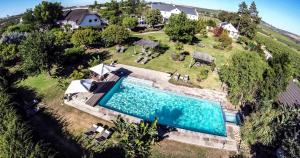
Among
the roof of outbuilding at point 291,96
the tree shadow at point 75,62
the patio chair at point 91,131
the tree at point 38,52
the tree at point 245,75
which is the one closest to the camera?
the patio chair at point 91,131

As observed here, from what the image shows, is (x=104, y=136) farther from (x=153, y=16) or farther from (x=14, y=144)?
(x=153, y=16)

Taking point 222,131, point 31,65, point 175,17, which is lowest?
point 222,131

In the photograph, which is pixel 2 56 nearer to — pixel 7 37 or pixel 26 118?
pixel 7 37

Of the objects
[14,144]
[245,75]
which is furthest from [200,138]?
[14,144]

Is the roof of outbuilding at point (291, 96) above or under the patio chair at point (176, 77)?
under

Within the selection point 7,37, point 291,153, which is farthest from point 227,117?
point 7,37

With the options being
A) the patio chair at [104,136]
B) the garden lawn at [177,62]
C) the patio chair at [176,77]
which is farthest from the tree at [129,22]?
the patio chair at [104,136]

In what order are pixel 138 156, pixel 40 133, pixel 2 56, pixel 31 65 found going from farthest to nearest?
pixel 2 56 → pixel 31 65 → pixel 40 133 → pixel 138 156

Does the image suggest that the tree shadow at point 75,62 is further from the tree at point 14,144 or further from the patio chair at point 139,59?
the tree at point 14,144
